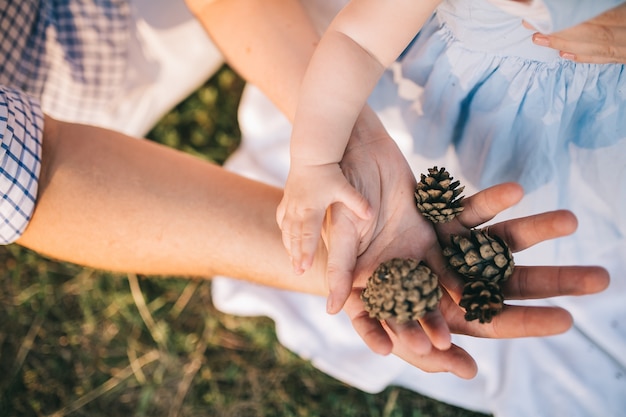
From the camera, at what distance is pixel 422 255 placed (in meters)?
1.24

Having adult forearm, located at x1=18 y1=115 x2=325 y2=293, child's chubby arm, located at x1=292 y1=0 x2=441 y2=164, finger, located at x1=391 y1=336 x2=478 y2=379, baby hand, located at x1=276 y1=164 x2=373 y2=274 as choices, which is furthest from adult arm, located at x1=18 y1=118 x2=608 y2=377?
finger, located at x1=391 y1=336 x2=478 y2=379

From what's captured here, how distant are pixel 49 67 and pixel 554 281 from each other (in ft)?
5.28

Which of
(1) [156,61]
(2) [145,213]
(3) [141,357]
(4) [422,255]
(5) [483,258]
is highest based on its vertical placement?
(5) [483,258]

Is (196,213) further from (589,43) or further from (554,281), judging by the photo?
(589,43)

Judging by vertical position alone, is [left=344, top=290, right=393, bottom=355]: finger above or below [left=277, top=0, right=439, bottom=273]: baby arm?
below

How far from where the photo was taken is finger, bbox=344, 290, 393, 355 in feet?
3.55

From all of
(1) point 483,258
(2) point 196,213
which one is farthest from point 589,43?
(2) point 196,213

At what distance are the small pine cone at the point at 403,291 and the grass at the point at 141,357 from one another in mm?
930

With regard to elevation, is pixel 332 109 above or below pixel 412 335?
above

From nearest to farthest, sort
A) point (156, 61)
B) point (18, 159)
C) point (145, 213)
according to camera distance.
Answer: point (18, 159), point (145, 213), point (156, 61)

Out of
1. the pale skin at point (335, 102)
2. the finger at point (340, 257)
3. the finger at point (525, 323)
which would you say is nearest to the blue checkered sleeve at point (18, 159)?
the pale skin at point (335, 102)

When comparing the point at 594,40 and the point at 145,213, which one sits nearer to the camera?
the point at 594,40

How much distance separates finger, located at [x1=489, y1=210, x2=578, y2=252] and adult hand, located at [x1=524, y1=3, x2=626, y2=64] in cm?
34

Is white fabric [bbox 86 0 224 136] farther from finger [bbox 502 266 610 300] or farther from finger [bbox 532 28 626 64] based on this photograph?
finger [bbox 502 266 610 300]
